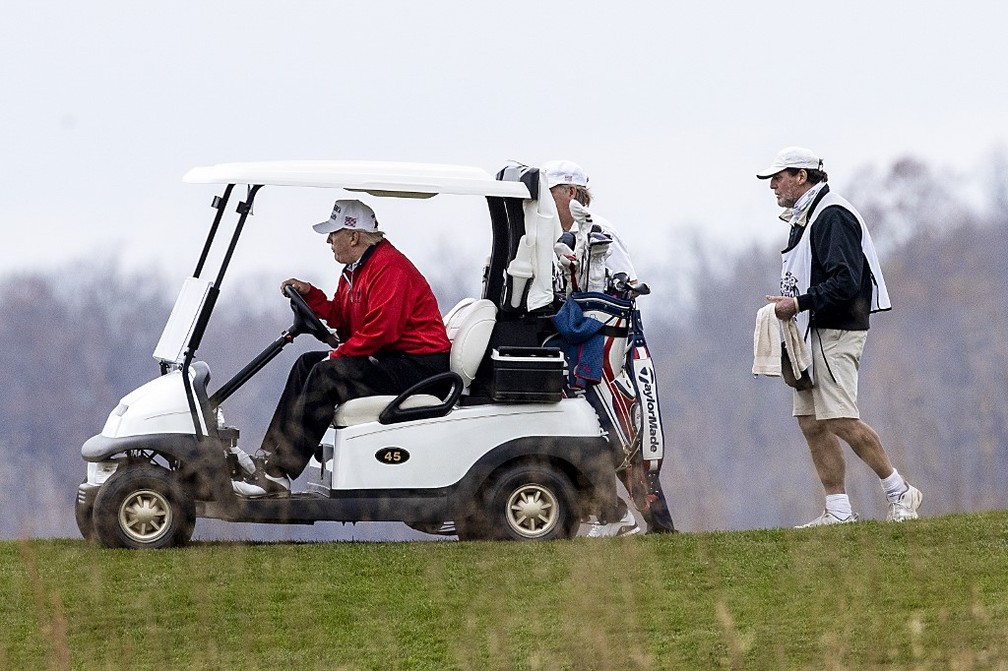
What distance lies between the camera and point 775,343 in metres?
8.30

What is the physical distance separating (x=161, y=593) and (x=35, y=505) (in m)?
0.72

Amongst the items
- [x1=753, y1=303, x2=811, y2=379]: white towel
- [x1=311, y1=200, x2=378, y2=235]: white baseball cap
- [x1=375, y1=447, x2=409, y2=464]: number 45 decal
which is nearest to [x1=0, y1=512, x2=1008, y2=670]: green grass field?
[x1=375, y1=447, x2=409, y2=464]: number 45 decal

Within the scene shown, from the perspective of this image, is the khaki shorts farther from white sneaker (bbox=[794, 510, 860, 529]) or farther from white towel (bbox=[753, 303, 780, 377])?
white sneaker (bbox=[794, 510, 860, 529])

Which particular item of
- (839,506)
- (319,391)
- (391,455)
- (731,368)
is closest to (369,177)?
(319,391)

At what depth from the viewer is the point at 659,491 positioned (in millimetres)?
8438

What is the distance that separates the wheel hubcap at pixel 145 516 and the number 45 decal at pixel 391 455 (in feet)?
3.23

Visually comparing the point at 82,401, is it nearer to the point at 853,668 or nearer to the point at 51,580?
the point at 51,580

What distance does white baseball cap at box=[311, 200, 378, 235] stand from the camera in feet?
26.6

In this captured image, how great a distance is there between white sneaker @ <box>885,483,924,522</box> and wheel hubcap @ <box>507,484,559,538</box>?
67.9 inches

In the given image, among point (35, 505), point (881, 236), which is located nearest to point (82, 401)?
point (881, 236)

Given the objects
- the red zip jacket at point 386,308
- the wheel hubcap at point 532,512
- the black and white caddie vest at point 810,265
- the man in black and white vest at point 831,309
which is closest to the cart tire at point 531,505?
the wheel hubcap at point 532,512

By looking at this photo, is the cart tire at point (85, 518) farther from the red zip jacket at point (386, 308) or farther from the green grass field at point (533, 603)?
the red zip jacket at point (386, 308)

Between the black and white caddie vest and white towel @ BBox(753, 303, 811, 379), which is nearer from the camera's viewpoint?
white towel @ BBox(753, 303, 811, 379)

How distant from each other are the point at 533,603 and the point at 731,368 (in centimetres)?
3739
